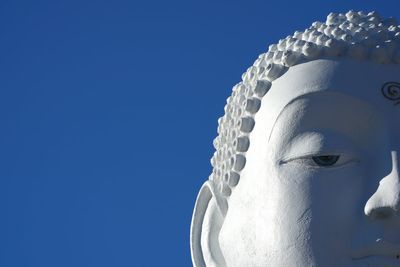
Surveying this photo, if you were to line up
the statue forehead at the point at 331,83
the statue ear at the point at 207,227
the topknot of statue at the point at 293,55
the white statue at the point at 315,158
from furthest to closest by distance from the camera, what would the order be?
the statue ear at the point at 207,227 < the topknot of statue at the point at 293,55 < the statue forehead at the point at 331,83 < the white statue at the point at 315,158

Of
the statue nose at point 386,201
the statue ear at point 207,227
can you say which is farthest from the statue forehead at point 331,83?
the statue ear at point 207,227

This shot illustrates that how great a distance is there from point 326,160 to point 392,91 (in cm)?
69

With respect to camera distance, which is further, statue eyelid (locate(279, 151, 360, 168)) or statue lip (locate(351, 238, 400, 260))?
statue eyelid (locate(279, 151, 360, 168))

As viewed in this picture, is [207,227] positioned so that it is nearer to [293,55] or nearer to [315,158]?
[315,158]

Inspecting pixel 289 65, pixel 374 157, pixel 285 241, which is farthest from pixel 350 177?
pixel 289 65

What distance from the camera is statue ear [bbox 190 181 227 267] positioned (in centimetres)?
654

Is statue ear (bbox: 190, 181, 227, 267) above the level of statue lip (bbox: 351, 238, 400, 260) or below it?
above

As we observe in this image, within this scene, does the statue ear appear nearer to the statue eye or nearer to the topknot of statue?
the topknot of statue

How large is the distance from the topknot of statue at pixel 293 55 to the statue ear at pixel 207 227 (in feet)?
0.36

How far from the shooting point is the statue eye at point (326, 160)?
5.79 metres

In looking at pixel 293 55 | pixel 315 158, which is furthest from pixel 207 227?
pixel 293 55

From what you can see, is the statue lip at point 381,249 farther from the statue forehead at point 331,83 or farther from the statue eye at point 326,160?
the statue forehead at point 331,83

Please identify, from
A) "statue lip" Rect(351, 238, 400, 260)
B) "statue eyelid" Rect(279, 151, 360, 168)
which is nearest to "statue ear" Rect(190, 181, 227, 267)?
"statue eyelid" Rect(279, 151, 360, 168)

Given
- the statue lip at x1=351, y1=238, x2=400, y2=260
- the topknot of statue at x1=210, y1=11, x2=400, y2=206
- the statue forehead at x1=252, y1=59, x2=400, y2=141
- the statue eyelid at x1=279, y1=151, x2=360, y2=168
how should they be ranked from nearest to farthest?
the statue lip at x1=351, y1=238, x2=400, y2=260, the statue eyelid at x1=279, y1=151, x2=360, y2=168, the statue forehead at x1=252, y1=59, x2=400, y2=141, the topknot of statue at x1=210, y1=11, x2=400, y2=206
